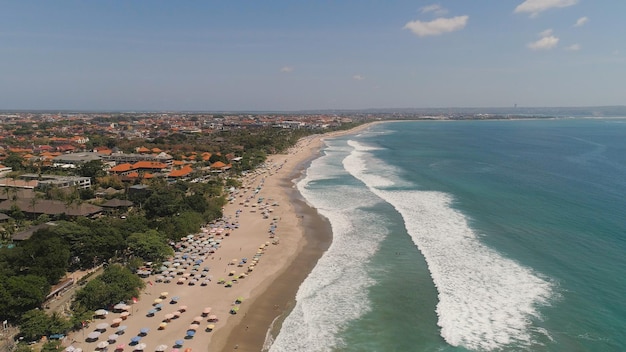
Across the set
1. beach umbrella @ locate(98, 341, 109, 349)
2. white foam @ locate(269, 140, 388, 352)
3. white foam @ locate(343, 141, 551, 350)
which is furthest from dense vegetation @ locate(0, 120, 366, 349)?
white foam @ locate(343, 141, 551, 350)

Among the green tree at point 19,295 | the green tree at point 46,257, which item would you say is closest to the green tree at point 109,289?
the green tree at point 19,295

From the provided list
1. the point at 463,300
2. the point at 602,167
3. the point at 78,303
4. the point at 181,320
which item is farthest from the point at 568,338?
the point at 602,167

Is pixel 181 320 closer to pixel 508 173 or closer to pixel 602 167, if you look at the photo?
pixel 508 173

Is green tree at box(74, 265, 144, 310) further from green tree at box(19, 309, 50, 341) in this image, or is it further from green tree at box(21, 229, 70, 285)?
green tree at box(21, 229, 70, 285)

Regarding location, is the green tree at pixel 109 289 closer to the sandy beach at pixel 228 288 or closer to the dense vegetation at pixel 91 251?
the dense vegetation at pixel 91 251

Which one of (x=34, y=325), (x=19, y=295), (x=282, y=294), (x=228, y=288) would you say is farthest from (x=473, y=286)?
(x=19, y=295)
